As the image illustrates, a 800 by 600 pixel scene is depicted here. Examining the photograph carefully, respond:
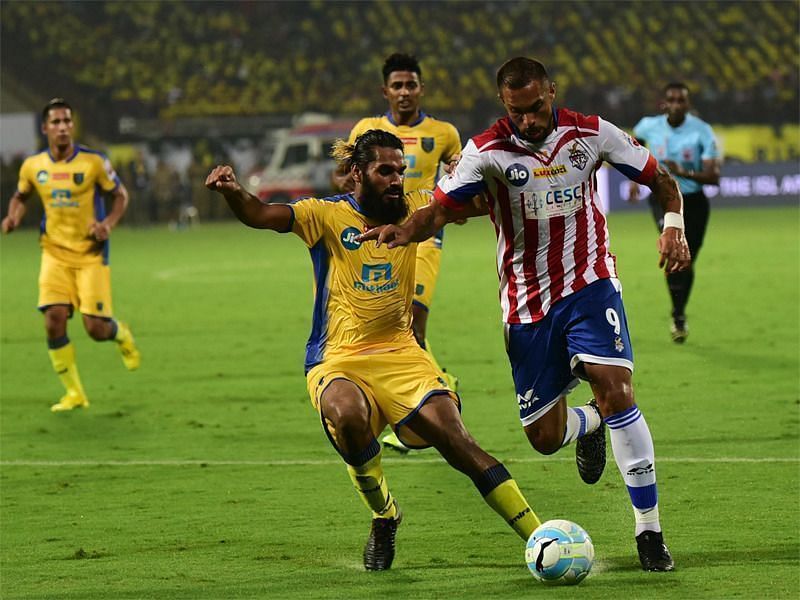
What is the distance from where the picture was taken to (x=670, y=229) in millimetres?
5484

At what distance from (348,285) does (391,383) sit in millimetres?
499

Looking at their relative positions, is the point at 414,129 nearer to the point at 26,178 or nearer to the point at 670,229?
the point at 26,178

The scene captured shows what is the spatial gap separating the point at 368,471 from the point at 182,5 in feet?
125

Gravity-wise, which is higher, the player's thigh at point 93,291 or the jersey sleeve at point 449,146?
the jersey sleeve at point 449,146

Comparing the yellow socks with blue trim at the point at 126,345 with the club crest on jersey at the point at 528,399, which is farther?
the yellow socks with blue trim at the point at 126,345

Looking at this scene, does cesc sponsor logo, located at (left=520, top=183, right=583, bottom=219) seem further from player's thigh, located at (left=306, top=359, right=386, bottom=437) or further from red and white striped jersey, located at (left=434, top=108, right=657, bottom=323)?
player's thigh, located at (left=306, top=359, right=386, bottom=437)

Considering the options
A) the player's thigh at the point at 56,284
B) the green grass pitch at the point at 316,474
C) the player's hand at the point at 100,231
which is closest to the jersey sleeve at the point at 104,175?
the player's hand at the point at 100,231

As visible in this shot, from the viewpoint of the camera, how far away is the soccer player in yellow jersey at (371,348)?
17.8 ft

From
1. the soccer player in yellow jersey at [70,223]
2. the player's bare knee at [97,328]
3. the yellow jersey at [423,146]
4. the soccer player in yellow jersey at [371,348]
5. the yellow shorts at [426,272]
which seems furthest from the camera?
the player's bare knee at [97,328]

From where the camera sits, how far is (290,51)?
136ft

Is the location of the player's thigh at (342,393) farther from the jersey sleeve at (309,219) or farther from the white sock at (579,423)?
the white sock at (579,423)

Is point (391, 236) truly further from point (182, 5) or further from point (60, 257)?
point (182, 5)

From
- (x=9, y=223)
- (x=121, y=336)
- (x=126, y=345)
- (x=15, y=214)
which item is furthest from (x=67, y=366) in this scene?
(x=15, y=214)

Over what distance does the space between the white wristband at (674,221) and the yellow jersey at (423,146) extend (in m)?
4.00
